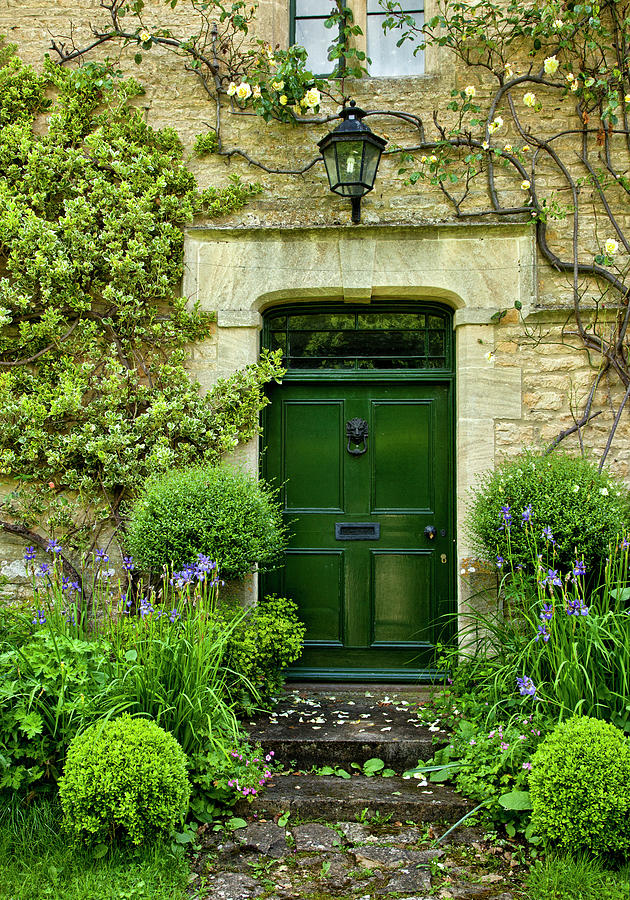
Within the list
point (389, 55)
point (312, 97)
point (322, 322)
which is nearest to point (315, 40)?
point (389, 55)

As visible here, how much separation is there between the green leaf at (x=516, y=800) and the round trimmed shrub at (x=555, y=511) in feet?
4.11

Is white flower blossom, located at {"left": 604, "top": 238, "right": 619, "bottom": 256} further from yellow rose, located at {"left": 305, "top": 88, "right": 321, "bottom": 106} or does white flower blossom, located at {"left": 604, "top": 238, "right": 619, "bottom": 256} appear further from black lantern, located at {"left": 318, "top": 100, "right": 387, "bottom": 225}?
yellow rose, located at {"left": 305, "top": 88, "right": 321, "bottom": 106}

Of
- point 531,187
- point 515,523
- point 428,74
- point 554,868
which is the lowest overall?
point 554,868

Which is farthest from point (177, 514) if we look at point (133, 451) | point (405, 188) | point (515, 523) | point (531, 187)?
point (531, 187)

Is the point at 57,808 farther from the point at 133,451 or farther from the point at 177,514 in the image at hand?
the point at 133,451

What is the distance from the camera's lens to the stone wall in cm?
512

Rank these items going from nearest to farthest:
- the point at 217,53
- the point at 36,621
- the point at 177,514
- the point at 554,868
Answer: the point at 554,868
the point at 36,621
the point at 177,514
the point at 217,53

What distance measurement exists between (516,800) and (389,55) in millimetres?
5003

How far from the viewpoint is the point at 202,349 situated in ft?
17.4

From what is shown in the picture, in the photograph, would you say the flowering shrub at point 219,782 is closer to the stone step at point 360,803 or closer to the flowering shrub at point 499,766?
the stone step at point 360,803

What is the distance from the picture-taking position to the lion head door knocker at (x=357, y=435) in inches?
212

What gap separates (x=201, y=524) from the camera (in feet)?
14.3

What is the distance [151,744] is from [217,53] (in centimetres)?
467

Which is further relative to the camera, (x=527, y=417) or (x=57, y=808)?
(x=527, y=417)
